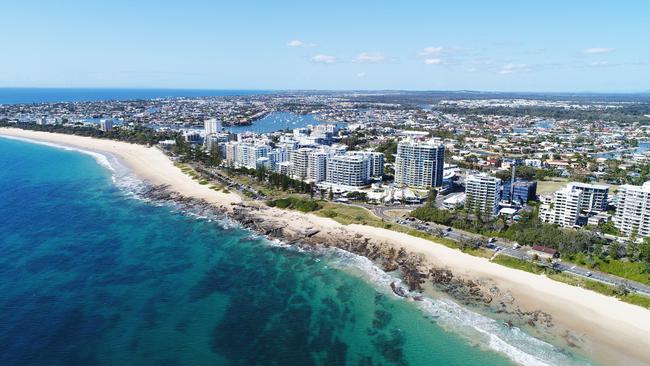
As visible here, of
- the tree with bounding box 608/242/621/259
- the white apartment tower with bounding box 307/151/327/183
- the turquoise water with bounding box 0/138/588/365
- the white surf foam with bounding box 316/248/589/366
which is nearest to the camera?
the white surf foam with bounding box 316/248/589/366

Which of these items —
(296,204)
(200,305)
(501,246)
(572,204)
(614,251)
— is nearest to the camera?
(200,305)

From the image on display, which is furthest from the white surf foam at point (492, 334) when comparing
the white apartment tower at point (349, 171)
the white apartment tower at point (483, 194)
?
the white apartment tower at point (349, 171)

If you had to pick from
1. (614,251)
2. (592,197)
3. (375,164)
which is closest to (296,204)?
(375,164)

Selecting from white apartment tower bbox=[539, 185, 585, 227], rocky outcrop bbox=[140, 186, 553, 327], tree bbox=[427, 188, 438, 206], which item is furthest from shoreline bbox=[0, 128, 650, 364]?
white apartment tower bbox=[539, 185, 585, 227]

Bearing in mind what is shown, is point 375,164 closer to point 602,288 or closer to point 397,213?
point 397,213

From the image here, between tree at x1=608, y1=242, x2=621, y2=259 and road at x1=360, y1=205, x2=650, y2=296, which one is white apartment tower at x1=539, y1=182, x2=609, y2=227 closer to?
tree at x1=608, y1=242, x2=621, y2=259

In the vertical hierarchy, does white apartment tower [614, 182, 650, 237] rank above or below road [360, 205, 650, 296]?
above
